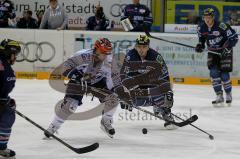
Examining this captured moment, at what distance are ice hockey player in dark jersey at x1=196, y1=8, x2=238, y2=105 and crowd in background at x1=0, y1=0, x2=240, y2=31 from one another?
2697 mm

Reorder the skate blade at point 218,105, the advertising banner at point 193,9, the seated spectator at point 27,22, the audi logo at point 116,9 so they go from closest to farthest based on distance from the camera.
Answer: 1. the skate blade at point 218,105
2. the advertising banner at point 193,9
3. the seated spectator at point 27,22
4. the audi logo at point 116,9

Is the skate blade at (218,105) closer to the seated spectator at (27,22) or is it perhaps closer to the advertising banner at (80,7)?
the advertising banner at (80,7)

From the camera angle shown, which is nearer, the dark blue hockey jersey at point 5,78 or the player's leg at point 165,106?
the dark blue hockey jersey at point 5,78

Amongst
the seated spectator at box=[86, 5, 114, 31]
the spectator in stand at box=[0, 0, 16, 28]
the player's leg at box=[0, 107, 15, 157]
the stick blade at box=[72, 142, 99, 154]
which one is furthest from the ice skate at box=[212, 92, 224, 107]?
the spectator in stand at box=[0, 0, 16, 28]

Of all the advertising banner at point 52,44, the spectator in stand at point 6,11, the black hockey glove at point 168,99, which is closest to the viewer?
the black hockey glove at point 168,99

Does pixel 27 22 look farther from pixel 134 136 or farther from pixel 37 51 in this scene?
pixel 134 136

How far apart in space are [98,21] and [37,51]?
136 centimetres

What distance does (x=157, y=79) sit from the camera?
8.09m

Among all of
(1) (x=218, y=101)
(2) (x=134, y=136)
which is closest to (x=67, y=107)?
(2) (x=134, y=136)

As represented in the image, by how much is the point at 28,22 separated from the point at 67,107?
6.52m

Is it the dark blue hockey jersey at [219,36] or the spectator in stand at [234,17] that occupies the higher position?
the spectator in stand at [234,17]

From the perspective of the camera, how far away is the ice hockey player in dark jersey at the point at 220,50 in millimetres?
9742

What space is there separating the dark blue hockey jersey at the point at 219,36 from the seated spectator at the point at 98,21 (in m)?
3.23

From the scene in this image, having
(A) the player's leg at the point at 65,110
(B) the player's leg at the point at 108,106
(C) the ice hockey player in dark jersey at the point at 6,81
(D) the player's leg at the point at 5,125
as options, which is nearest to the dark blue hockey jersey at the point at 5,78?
(C) the ice hockey player in dark jersey at the point at 6,81
